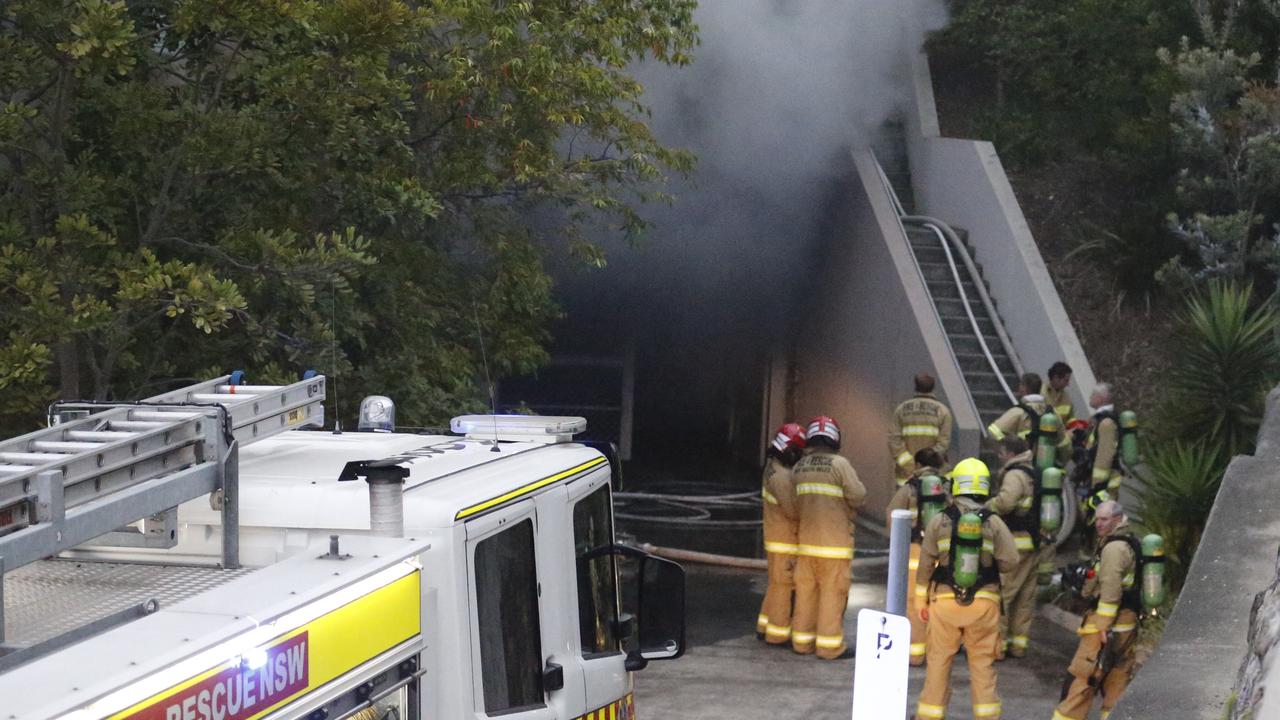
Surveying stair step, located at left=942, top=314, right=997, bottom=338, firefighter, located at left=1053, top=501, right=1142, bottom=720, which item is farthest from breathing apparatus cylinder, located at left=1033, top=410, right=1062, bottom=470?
stair step, located at left=942, top=314, right=997, bottom=338

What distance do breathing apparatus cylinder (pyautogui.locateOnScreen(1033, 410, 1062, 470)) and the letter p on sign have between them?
301 inches

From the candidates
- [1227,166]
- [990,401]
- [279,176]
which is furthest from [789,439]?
[1227,166]

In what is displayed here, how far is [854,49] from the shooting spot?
62.2 ft

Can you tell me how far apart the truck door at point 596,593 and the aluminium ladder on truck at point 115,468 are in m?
0.98

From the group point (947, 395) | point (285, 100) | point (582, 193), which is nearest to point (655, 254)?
point (947, 395)

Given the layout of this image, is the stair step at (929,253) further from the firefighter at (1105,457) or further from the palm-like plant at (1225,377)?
the firefighter at (1105,457)

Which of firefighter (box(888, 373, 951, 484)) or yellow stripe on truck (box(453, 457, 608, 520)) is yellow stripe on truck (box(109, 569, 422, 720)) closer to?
yellow stripe on truck (box(453, 457, 608, 520))

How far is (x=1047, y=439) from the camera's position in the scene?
35.9ft

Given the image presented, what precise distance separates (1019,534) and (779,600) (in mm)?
1771

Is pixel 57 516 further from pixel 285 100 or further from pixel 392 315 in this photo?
Result: pixel 392 315

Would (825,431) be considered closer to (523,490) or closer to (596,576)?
(596,576)

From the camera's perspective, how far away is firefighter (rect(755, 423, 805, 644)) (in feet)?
32.8

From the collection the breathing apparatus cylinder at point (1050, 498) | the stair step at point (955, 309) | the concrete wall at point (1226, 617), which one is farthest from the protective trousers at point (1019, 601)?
the stair step at point (955, 309)

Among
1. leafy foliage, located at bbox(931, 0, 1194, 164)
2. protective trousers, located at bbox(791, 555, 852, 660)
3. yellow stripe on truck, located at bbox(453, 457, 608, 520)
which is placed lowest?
protective trousers, located at bbox(791, 555, 852, 660)
